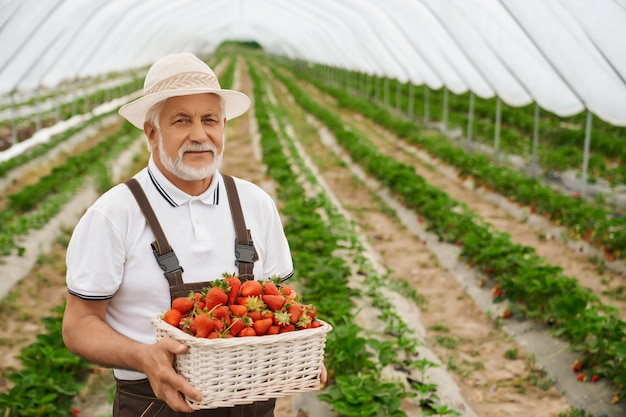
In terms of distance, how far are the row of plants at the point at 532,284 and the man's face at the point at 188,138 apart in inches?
117

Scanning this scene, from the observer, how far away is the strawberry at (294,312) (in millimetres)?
1771

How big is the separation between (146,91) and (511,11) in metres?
6.81

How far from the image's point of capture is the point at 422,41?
1391 cm

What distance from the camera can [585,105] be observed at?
7.91 meters

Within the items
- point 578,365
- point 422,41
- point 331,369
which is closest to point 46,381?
point 331,369

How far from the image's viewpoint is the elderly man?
1733mm

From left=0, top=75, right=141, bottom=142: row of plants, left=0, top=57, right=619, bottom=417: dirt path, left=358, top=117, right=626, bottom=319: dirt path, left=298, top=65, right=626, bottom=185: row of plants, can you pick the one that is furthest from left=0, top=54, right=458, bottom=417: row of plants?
left=0, top=75, right=141, bottom=142: row of plants

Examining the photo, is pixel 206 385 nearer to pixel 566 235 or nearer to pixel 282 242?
pixel 282 242

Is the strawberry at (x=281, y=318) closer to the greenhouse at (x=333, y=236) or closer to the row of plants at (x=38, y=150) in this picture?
the greenhouse at (x=333, y=236)

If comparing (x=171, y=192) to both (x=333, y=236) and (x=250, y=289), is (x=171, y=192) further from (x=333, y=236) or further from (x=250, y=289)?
(x=333, y=236)

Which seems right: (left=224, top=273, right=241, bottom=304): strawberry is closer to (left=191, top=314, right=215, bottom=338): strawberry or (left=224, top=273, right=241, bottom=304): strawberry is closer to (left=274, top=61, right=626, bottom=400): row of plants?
(left=191, top=314, right=215, bottom=338): strawberry

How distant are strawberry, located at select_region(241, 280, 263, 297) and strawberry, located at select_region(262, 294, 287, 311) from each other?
0.08 ft

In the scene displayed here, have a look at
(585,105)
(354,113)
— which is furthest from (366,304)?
(354,113)

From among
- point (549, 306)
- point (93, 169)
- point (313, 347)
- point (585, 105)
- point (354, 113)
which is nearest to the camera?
point (313, 347)
